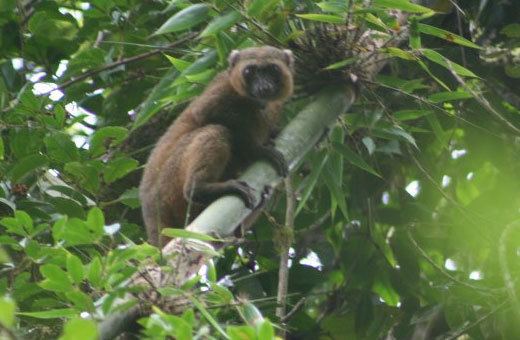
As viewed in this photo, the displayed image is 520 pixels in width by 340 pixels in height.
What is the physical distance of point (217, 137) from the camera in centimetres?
599

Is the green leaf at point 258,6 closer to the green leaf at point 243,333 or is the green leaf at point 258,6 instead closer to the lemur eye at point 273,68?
the lemur eye at point 273,68

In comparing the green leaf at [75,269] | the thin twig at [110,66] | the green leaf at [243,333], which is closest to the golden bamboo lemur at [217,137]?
the thin twig at [110,66]

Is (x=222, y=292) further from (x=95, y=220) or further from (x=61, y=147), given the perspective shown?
(x=61, y=147)

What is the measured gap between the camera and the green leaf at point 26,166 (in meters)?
5.45

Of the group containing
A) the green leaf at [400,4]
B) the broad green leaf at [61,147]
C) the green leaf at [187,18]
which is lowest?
the broad green leaf at [61,147]

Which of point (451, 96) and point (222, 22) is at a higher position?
point (222, 22)

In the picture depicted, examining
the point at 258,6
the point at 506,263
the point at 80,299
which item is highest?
the point at 258,6

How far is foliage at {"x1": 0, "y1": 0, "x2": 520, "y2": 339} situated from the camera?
17.3 ft

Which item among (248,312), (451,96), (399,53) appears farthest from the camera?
(451,96)

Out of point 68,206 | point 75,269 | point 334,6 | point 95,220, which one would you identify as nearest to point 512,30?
point 334,6

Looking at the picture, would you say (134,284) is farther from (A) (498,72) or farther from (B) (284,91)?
(A) (498,72)

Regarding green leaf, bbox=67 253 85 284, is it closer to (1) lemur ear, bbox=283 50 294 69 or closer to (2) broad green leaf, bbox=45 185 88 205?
(2) broad green leaf, bbox=45 185 88 205

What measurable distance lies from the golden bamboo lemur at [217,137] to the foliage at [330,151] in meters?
0.18

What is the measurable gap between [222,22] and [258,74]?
1.60 metres
